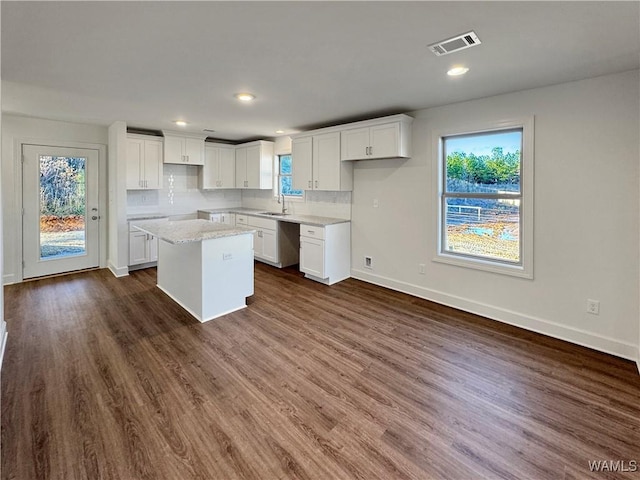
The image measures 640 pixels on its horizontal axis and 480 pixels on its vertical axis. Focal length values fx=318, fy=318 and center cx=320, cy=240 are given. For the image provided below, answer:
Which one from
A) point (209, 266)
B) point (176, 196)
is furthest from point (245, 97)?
point (176, 196)

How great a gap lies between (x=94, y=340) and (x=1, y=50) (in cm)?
239

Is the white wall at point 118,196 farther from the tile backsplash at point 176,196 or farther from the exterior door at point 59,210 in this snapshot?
the tile backsplash at point 176,196

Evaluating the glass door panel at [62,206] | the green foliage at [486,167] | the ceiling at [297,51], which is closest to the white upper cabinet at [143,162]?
the glass door panel at [62,206]

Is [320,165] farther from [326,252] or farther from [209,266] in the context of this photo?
[209,266]

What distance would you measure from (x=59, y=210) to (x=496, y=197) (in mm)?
6026

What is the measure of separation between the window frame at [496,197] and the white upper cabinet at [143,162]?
4427mm

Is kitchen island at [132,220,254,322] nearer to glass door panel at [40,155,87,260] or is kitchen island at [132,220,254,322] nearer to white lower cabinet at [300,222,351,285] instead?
white lower cabinet at [300,222,351,285]

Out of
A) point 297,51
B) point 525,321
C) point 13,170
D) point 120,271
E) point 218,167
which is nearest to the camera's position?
point 297,51

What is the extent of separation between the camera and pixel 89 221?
512 cm

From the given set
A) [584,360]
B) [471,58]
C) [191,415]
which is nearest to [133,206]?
[191,415]

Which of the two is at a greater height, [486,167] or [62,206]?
[486,167]

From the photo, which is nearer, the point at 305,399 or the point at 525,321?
the point at 305,399

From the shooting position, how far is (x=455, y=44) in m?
2.17

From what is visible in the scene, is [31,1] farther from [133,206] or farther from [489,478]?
[133,206]
